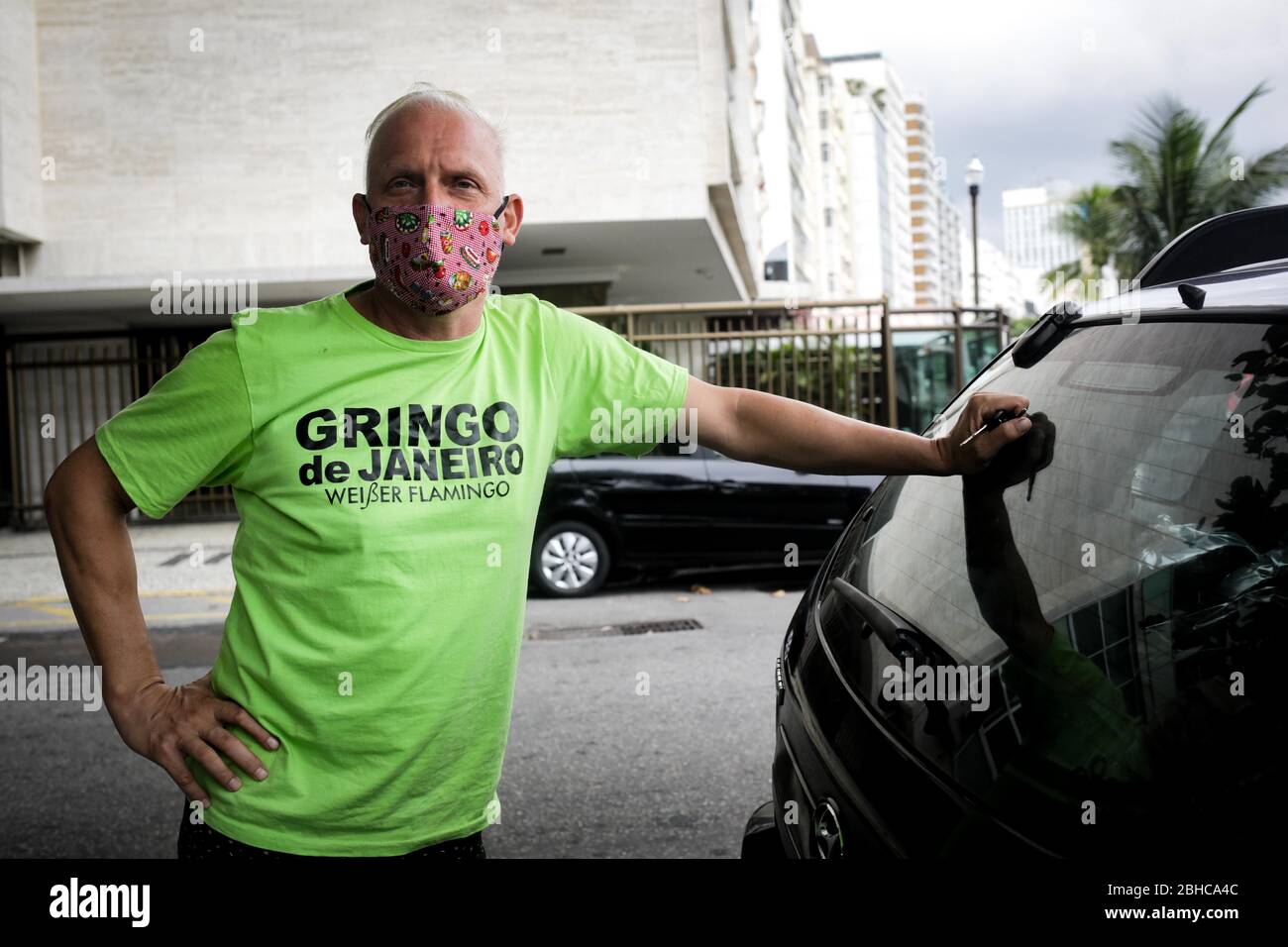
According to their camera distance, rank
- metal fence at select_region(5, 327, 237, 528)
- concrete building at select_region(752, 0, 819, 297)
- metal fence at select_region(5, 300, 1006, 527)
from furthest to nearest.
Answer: concrete building at select_region(752, 0, 819, 297) → metal fence at select_region(5, 327, 237, 528) → metal fence at select_region(5, 300, 1006, 527)

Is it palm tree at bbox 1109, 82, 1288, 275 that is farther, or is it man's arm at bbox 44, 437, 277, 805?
palm tree at bbox 1109, 82, 1288, 275

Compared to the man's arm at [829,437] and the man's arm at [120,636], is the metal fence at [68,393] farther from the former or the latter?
the man's arm at [829,437]

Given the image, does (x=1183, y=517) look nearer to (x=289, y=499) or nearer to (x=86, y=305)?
(x=289, y=499)

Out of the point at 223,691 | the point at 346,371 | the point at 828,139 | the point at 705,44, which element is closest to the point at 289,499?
the point at 346,371

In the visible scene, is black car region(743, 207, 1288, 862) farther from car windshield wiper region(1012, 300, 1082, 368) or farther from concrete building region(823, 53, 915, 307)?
concrete building region(823, 53, 915, 307)

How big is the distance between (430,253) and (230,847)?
94 cm

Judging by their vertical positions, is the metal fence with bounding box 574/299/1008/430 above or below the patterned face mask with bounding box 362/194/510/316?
above

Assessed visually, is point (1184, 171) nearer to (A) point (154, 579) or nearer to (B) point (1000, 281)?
(A) point (154, 579)

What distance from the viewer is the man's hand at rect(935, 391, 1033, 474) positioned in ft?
5.79

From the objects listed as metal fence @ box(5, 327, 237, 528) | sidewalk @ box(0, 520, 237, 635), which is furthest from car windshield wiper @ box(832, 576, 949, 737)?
metal fence @ box(5, 327, 237, 528)

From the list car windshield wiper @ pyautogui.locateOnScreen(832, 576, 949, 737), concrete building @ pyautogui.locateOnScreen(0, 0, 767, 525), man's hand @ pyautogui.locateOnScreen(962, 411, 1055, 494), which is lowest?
car windshield wiper @ pyautogui.locateOnScreen(832, 576, 949, 737)

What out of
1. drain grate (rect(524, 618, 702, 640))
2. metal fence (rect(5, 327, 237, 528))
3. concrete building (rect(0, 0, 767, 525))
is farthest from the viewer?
metal fence (rect(5, 327, 237, 528))

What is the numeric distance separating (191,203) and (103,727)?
39.3 feet

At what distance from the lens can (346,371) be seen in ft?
5.77
